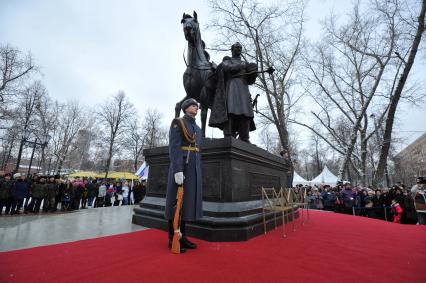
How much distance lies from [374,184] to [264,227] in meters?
15.3

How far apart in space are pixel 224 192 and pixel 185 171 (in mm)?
1080

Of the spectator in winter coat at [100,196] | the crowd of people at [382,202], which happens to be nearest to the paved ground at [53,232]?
the crowd of people at [382,202]

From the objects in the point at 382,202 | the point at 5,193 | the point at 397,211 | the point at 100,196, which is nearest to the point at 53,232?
the point at 5,193

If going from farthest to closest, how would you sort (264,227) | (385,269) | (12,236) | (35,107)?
(35,107)
(264,227)
(12,236)
(385,269)

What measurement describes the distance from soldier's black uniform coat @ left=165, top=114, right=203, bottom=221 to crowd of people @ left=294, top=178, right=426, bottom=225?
4.81 meters

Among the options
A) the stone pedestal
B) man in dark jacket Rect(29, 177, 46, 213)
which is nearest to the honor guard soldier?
the stone pedestal

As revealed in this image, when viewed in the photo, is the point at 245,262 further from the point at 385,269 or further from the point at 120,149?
the point at 120,149

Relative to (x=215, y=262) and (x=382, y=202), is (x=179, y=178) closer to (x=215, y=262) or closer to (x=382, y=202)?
(x=215, y=262)

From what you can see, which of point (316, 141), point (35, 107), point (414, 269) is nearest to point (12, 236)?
point (414, 269)

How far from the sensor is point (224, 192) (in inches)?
164

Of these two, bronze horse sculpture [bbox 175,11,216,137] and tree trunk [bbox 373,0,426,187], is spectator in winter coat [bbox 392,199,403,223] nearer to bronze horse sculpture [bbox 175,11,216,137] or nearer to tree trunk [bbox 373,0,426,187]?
tree trunk [bbox 373,0,426,187]

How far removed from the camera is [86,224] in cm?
484

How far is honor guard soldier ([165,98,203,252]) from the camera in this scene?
328 centimetres

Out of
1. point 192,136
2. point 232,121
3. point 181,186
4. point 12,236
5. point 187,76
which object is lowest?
point 12,236
